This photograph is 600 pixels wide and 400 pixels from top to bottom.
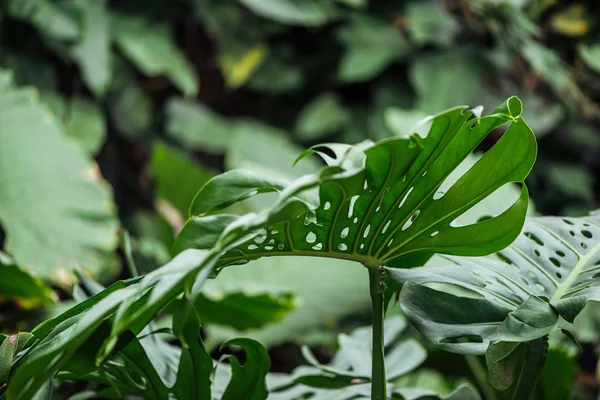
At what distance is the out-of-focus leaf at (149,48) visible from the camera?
1817 millimetres

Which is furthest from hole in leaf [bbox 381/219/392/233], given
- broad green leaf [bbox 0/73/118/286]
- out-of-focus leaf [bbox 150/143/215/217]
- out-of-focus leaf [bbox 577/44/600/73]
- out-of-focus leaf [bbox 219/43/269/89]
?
out-of-focus leaf [bbox 219/43/269/89]

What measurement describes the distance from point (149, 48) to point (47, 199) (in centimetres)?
85

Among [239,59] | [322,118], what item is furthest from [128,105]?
[322,118]

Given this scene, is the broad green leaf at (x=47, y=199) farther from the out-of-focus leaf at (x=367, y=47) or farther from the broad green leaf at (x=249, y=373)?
the out-of-focus leaf at (x=367, y=47)

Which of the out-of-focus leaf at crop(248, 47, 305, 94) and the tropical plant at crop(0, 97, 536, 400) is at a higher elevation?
the tropical plant at crop(0, 97, 536, 400)

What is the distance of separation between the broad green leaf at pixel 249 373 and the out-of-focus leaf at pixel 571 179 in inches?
64.2

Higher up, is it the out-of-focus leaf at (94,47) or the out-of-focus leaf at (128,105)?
the out-of-focus leaf at (94,47)

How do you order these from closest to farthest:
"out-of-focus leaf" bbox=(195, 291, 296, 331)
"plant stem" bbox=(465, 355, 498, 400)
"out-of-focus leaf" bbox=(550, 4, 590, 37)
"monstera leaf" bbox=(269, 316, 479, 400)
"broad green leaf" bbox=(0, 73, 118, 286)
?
1. "monstera leaf" bbox=(269, 316, 479, 400)
2. "out-of-focus leaf" bbox=(195, 291, 296, 331)
3. "plant stem" bbox=(465, 355, 498, 400)
4. "broad green leaf" bbox=(0, 73, 118, 286)
5. "out-of-focus leaf" bbox=(550, 4, 590, 37)

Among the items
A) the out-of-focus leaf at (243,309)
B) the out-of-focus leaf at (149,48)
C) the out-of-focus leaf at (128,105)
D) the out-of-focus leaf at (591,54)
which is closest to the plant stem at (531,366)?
the out-of-focus leaf at (243,309)

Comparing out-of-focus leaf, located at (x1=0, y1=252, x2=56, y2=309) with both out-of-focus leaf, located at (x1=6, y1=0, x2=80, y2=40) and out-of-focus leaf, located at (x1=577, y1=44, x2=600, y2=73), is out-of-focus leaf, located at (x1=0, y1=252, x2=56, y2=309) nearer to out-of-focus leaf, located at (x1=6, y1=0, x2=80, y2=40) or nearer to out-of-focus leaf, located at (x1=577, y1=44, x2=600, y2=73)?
out-of-focus leaf, located at (x1=6, y1=0, x2=80, y2=40)

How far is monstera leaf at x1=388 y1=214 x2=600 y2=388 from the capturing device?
0.42 meters

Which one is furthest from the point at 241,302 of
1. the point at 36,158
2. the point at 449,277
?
the point at 36,158

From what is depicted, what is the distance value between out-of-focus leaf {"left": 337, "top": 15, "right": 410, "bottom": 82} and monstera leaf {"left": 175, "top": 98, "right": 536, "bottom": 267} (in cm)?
149

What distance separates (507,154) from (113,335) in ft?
0.87
